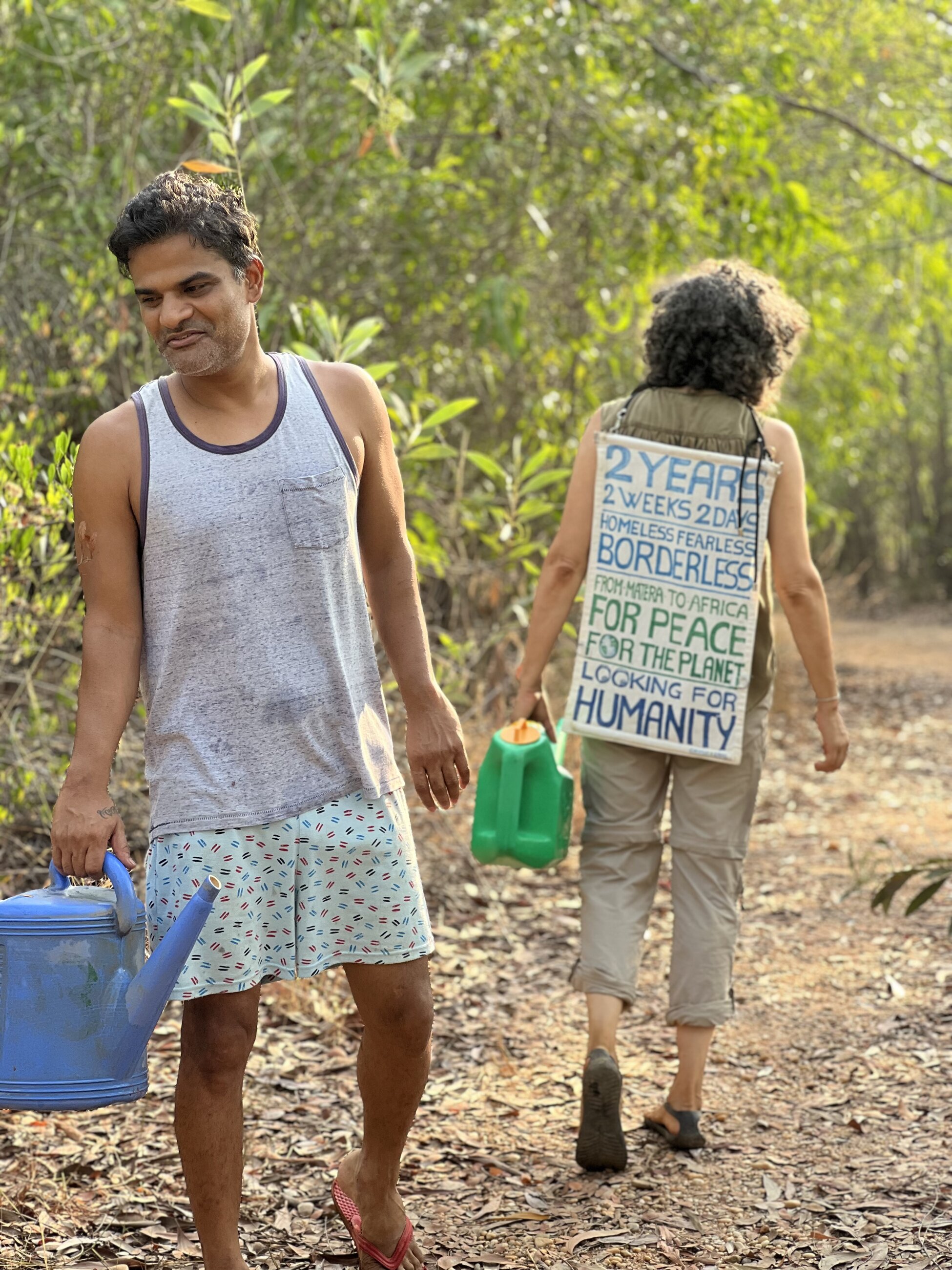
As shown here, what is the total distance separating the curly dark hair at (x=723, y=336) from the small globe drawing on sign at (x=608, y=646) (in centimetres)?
61

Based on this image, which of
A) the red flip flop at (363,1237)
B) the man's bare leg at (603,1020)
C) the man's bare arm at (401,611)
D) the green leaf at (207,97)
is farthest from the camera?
the green leaf at (207,97)

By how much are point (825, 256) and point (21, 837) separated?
5.88 m

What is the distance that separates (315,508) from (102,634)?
1.30 ft

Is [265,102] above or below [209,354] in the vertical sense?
above

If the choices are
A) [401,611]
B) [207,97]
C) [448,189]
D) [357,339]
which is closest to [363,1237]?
[401,611]

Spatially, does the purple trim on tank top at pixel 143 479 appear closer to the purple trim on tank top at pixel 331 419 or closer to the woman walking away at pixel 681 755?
the purple trim on tank top at pixel 331 419

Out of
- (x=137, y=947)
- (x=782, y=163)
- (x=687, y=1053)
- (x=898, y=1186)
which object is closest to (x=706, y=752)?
(x=687, y=1053)

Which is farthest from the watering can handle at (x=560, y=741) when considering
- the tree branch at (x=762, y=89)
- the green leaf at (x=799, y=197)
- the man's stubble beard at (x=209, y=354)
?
the green leaf at (x=799, y=197)

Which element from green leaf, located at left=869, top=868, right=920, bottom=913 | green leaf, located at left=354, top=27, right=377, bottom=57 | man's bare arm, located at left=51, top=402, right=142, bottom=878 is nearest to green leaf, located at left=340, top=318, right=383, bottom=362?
green leaf, located at left=354, top=27, right=377, bottom=57

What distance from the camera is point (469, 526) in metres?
5.34

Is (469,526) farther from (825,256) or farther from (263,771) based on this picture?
(825,256)

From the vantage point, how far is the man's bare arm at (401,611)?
258cm

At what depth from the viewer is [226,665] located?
236 cm

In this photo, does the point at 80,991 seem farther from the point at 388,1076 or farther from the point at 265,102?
the point at 265,102
